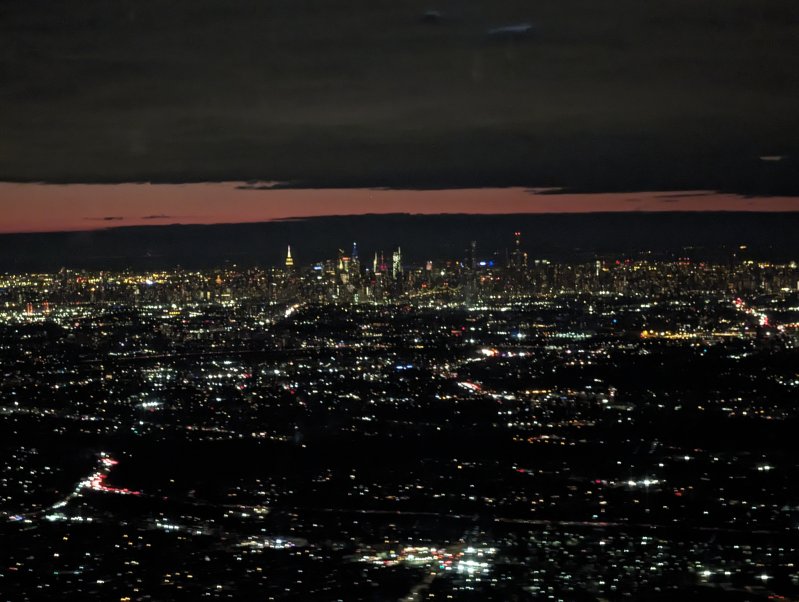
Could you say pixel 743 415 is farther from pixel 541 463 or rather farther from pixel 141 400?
pixel 141 400

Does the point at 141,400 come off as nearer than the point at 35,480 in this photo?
No

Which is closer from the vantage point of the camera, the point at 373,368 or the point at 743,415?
the point at 743,415

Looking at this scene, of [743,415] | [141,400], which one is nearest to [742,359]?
[743,415]

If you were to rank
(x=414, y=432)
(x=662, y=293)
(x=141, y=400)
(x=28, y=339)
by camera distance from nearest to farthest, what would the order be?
1. (x=414, y=432)
2. (x=141, y=400)
3. (x=28, y=339)
4. (x=662, y=293)

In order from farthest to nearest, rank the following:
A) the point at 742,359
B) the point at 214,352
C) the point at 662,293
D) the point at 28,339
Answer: the point at 662,293 → the point at 28,339 → the point at 214,352 → the point at 742,359

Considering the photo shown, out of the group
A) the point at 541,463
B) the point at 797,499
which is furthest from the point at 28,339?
the point at 797,499

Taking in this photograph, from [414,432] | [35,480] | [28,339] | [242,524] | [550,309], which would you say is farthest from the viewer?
[550,309]

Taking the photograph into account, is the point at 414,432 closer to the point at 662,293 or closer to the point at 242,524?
the point at 242,524

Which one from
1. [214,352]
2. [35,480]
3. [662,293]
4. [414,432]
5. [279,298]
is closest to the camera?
[35,480]
